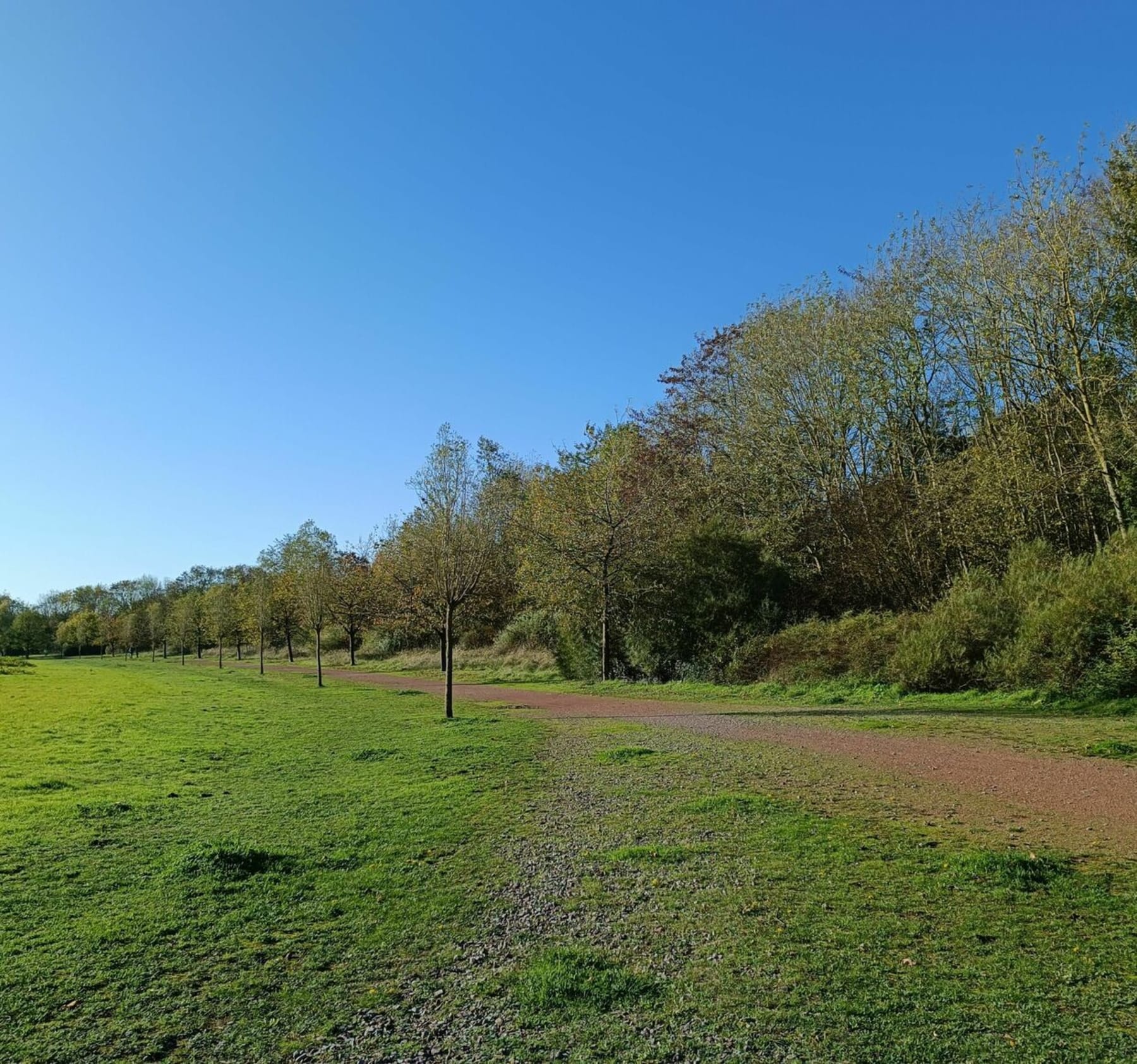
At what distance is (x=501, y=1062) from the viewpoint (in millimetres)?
3533

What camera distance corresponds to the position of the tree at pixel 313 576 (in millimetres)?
32875

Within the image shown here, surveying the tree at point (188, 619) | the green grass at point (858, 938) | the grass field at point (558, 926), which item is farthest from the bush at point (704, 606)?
the tree at point (188, 619)

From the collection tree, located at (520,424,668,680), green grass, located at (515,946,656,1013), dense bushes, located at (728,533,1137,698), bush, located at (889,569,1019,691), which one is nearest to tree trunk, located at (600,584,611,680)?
tree, located at (520,424,668,680)

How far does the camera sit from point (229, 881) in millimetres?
6336

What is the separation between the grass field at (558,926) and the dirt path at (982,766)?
1.12m

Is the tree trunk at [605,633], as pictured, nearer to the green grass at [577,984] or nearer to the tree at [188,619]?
the green grass at [577,984]

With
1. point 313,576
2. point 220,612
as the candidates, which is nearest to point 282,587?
point 313,576

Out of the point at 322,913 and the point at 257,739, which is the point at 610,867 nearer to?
the point at 322,913

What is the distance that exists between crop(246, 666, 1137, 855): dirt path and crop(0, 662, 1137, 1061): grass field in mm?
1119

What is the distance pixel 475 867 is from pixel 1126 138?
68.8 feet

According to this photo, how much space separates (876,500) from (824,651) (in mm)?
6893

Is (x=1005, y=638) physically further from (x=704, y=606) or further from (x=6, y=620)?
(x=6, y=620)

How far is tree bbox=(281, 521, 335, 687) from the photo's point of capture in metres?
32.9

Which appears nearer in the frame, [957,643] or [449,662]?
[957,643]
